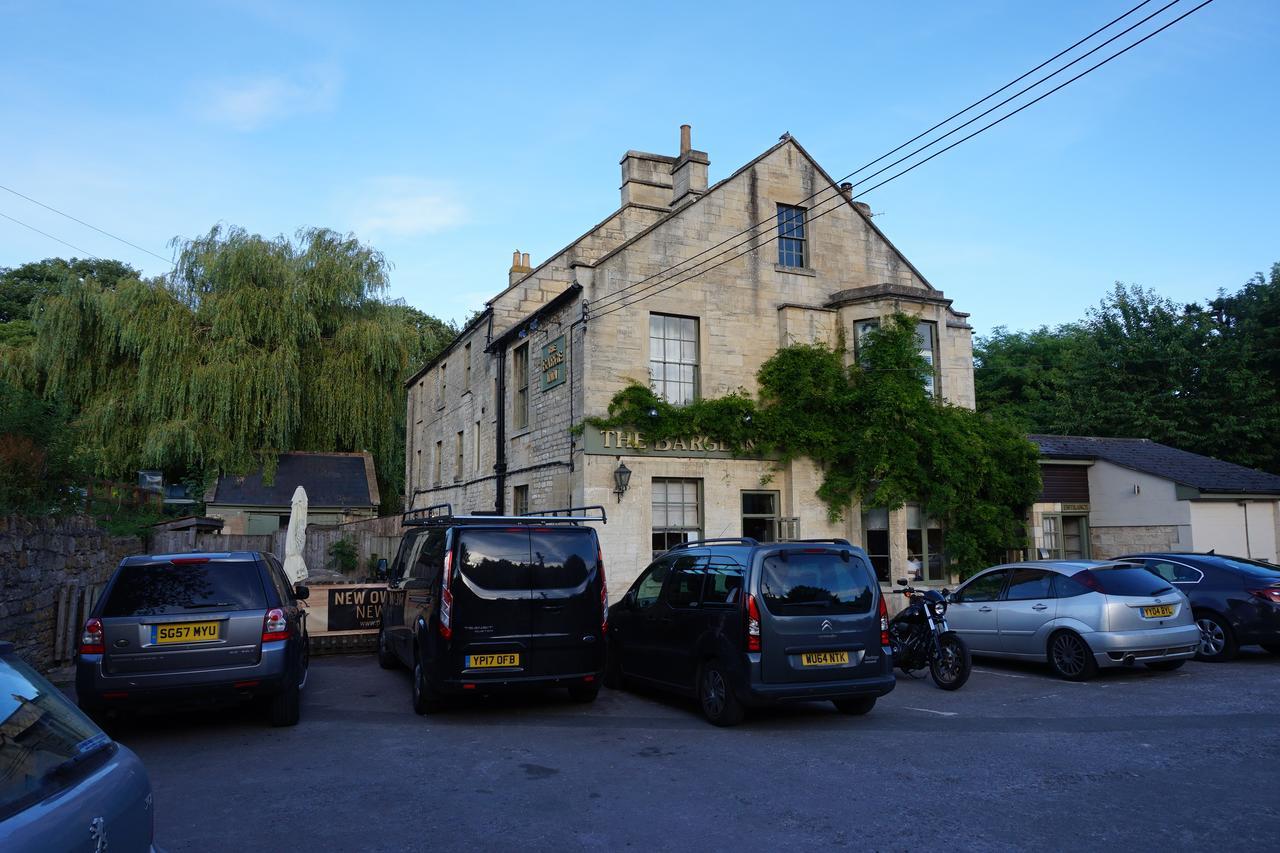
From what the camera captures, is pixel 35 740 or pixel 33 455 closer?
pixel 35 740

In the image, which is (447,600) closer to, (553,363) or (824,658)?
(824,658)

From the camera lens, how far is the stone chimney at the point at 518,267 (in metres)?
29.2

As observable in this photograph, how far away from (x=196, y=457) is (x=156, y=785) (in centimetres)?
2543

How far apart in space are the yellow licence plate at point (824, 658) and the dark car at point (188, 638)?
4919 mm

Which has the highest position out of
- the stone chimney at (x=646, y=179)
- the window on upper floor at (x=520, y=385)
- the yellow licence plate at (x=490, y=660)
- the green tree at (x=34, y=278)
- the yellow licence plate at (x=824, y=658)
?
the green tree at (x=34, y=278)

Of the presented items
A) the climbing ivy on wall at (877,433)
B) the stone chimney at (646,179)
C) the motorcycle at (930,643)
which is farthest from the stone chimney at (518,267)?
the motorcycle at (930,643)

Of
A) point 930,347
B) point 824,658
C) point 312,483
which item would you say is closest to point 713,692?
point 824,658

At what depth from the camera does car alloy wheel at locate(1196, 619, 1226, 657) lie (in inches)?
491

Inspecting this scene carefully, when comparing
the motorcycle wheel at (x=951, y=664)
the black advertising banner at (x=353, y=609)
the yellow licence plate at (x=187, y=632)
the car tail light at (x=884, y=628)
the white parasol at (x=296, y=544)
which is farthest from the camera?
the white parasol at (x=296, y=544)

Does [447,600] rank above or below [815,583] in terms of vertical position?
below

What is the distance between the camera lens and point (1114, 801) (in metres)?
5.93

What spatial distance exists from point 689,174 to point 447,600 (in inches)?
613

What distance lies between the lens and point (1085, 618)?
35.5ft

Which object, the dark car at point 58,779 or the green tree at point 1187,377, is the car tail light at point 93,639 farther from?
the green tree at point 1187,377
